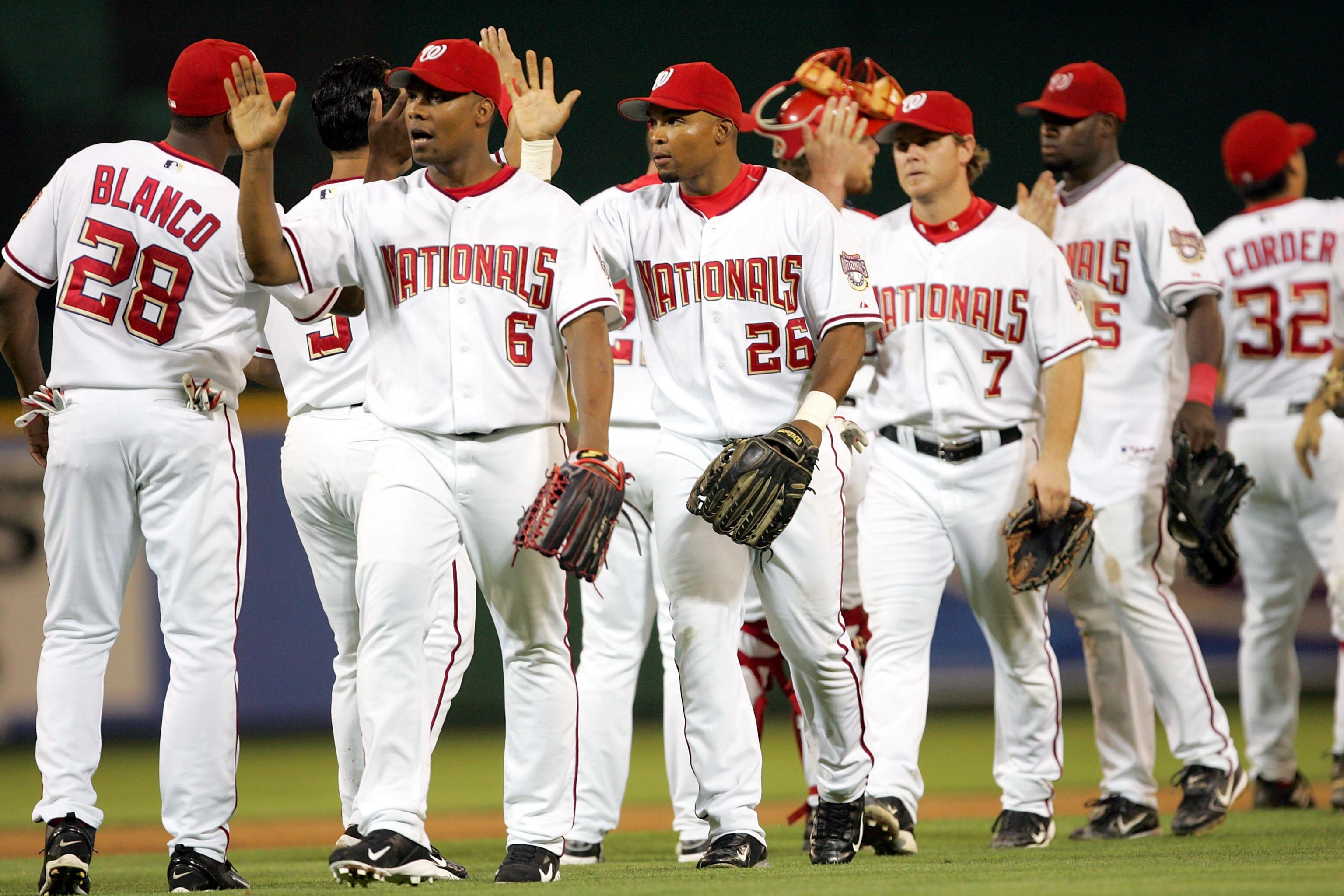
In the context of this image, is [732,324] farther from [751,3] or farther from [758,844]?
[751,3]

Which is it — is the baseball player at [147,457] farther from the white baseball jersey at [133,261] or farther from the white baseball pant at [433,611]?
the white baseball pant at [433,611]

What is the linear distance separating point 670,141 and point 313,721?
575 cm

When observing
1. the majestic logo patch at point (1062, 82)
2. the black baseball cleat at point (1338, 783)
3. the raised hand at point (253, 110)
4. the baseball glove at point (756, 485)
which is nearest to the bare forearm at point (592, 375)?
the baseball glove at point (756, 485)

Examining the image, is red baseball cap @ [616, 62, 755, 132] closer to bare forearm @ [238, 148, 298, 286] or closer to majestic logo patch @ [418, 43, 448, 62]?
majestic logo patch @ [418, 43, 448, 62]

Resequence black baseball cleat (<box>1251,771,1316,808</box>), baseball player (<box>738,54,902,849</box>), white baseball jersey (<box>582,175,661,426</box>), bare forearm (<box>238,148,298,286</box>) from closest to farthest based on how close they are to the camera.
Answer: bare forearm (<box>238,148,298,286</box>)
baseball player (<box>738,54,902,849</box>)
white baseball jersey (<box>582,175,661,426</box>)
black baseball cleat (<box>1251,771,1316,808</box>)

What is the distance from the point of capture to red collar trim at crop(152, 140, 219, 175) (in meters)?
4.16

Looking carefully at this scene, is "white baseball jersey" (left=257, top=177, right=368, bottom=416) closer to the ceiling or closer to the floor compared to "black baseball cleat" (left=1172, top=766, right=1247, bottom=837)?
closer to the ceiling

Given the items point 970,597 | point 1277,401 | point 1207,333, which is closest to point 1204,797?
point 970,597

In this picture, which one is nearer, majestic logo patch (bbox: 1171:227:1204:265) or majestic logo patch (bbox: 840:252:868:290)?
majestic logo patch (bbox: 840:252:868:290)

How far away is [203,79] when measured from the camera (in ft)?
13.7

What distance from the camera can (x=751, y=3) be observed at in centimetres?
1020

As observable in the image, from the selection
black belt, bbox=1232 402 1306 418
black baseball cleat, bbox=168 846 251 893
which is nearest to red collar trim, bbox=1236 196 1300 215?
black belt, bbox=1232 402 1306 418

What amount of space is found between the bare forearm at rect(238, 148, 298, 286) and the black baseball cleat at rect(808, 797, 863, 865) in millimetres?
2073

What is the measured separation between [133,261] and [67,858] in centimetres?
151
